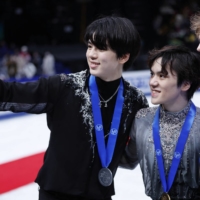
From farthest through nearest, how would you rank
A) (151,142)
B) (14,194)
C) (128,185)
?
(128,185), (14,194), (151,142)

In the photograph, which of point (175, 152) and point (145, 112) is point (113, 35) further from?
point (175, 152)

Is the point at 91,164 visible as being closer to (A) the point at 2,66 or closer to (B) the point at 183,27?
(A) the point at 2,66

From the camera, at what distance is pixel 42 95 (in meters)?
1.76

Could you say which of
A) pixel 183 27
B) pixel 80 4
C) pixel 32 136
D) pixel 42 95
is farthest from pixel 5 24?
pixel 42 95

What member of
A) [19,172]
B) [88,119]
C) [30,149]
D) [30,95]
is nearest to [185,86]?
[88,119]

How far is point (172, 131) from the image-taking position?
170 centimetres

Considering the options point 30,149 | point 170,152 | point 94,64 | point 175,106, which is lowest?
point 30,149

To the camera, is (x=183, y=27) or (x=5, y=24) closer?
(x=183, y=27)

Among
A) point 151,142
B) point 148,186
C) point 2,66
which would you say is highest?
point 151,142

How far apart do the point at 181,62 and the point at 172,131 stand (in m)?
0.27

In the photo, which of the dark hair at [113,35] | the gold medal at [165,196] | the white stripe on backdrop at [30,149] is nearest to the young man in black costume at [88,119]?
the dark hair at [113,35]

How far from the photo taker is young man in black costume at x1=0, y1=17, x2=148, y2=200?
1807 mm

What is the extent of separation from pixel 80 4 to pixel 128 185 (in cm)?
1241

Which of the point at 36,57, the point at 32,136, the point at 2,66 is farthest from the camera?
the point at 36,57
